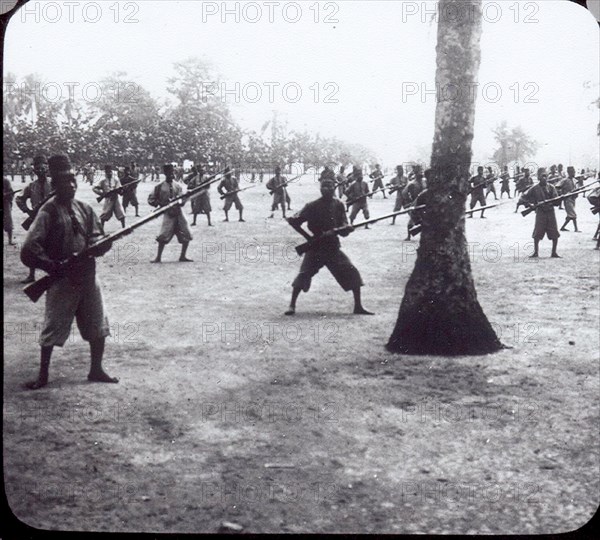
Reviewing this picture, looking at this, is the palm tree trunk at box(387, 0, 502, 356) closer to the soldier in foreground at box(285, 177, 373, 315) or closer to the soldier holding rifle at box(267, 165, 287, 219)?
the soldier in foreground at box(285, 177, 373, 315)

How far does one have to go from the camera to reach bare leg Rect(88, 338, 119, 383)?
Result: 16.0ft

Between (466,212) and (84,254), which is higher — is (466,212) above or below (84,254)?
above

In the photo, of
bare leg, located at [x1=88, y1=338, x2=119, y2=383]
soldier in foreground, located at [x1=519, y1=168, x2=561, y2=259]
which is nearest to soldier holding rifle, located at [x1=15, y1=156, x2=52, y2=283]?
bare leg, located at [x1=88, y1=338, x2=119, y2=383]

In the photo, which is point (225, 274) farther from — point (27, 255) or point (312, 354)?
point (27, 255)

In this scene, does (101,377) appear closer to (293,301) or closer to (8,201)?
(8,201)

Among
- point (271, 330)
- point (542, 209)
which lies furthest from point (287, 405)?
point (542, 209)

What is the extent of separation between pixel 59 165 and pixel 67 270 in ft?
2.35

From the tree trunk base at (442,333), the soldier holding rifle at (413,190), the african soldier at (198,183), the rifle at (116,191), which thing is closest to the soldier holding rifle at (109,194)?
the rifle at (116,191)

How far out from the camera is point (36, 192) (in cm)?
480

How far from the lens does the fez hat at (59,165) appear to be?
4664 mm

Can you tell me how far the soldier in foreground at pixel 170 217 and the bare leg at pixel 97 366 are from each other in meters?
0.73

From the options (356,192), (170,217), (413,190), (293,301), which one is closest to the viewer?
(170,217)

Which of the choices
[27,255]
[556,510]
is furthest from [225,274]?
[556,510]

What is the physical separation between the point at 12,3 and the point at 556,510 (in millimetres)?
4574
